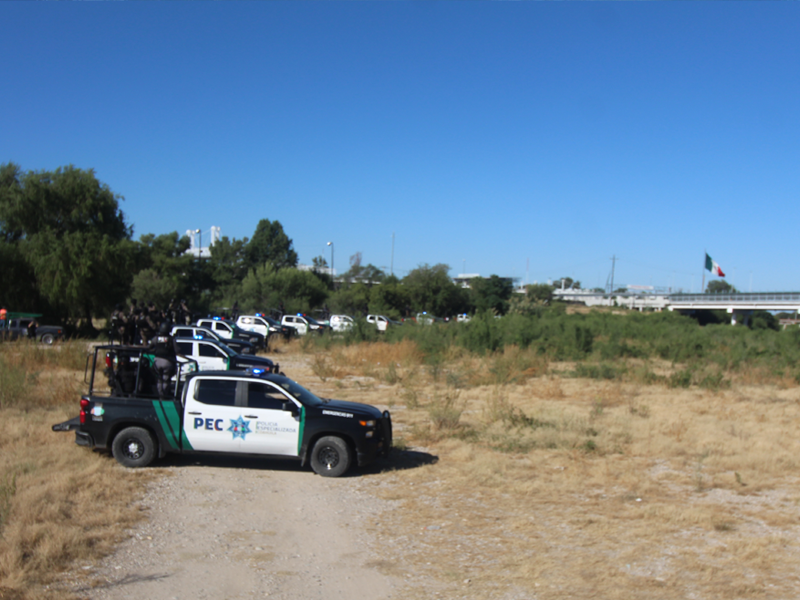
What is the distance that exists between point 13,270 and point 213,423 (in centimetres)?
3600

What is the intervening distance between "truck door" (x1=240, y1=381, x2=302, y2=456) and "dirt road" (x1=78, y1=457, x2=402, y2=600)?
45 cm

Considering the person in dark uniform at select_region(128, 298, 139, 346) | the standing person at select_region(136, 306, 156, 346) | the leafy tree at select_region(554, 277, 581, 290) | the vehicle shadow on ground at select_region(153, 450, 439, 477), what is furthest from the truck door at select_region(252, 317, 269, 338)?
Result: the leafy tree at select_region(554, 277, 581, 290)

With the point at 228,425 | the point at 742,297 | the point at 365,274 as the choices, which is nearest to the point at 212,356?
the point at 228,425

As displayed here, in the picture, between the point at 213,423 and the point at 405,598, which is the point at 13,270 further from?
the point at 405,598

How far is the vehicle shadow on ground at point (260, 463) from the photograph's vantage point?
31.5 ft

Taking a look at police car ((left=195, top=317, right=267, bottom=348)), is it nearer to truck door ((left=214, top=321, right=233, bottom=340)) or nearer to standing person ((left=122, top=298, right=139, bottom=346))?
truck door ((left=214, top=321, right=233, bottom=340))

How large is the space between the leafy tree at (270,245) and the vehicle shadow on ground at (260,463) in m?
79.5

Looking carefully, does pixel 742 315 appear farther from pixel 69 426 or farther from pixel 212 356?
pixel 69 426

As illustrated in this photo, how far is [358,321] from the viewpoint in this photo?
31.3m

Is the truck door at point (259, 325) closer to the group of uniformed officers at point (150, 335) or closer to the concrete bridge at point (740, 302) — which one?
the group of uniformed officers at point (150, 335)

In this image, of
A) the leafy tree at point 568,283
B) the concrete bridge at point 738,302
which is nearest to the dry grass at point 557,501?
the concrete bridge at point 738,302

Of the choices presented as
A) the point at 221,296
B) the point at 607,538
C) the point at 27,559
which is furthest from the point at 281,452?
the point at 221,296

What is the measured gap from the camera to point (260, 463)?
9984 mm

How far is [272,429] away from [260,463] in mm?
1115
